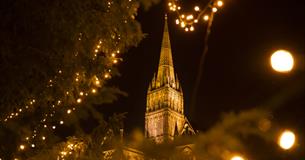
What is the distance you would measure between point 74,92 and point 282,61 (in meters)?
5.21

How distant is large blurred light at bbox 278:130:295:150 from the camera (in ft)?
13.8

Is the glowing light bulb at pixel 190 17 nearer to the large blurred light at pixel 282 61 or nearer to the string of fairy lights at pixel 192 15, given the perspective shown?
the string of fairy lights at pixel 192 15

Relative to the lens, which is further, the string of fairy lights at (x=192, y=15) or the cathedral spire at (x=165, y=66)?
the cathedral spire at (x=165, y=66)

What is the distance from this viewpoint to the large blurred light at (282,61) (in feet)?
14.0

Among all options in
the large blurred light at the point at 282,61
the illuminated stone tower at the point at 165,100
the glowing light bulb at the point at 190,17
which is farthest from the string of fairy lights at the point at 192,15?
the illuminated stone tower at the point at 165,100

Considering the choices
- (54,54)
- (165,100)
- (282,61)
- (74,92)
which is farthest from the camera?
(165,100)

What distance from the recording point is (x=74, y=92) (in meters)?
8.46

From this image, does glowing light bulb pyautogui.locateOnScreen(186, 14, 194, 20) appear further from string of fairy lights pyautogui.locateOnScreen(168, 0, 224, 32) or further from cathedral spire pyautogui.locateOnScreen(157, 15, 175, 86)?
cathedral spire pyautogui.locateOnScreen(157, 15, 175, 86)

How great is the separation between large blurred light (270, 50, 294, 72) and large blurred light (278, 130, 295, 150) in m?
0.69

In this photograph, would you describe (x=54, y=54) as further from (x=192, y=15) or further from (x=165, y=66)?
(x=165, y=66)

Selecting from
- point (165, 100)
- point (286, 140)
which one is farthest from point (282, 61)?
point (165, 100)

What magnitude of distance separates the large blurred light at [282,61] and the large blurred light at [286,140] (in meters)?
0.69

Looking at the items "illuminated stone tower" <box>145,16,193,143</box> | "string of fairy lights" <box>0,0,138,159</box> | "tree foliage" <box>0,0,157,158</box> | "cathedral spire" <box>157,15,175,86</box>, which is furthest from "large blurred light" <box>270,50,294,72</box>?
"cathedral spire" <box>157,15,175,86</box>

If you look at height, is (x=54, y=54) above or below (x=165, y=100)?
below
